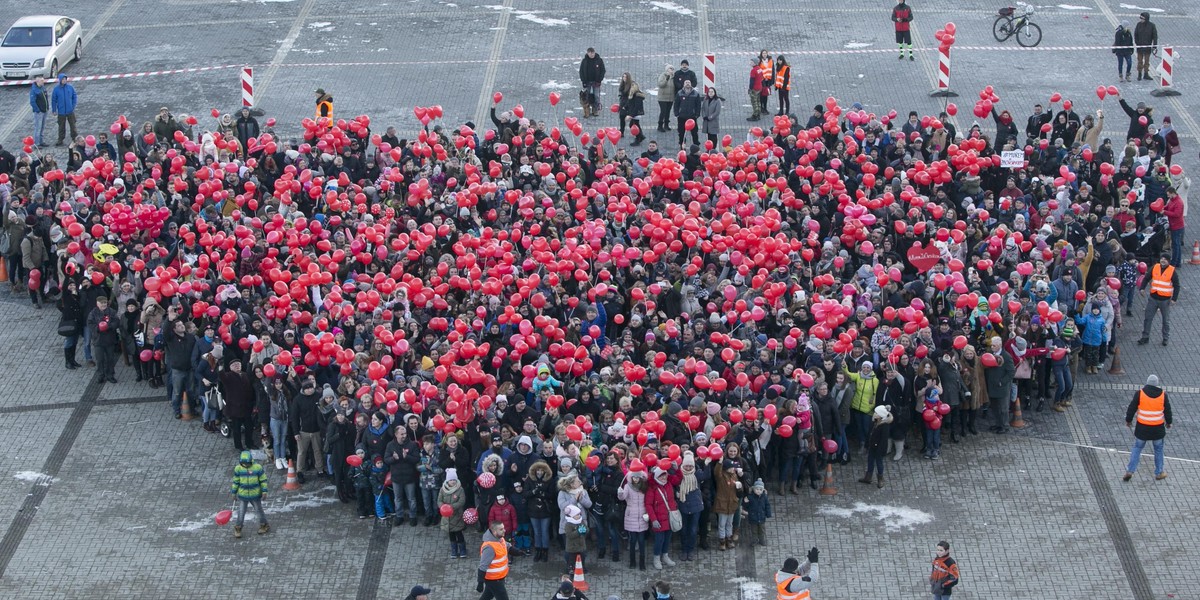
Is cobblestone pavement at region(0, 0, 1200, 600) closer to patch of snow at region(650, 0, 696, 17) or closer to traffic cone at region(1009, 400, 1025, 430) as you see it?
traffic cone at region(1009, 400, 1025, 430)

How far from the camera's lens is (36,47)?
33844mm

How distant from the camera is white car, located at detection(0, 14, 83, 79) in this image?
110 feet

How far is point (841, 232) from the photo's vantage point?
24.4m

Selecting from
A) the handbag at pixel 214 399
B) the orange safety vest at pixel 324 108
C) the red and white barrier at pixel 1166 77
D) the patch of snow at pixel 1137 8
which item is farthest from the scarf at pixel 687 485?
the patch of snow at pixel 1137 8

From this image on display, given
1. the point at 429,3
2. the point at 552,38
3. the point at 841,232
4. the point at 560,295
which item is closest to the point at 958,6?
the point at 552,38

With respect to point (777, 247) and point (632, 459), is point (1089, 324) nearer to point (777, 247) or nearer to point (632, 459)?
point (777, 247)

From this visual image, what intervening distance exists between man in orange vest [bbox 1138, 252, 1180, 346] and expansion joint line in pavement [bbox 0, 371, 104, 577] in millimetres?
14456

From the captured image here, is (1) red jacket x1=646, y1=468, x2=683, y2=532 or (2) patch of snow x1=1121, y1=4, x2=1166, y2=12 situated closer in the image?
(1) red jacket x1=646, y1=468, x2=683, y2=532

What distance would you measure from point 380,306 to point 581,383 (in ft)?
10.2

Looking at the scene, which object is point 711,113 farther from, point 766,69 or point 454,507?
point 454,507

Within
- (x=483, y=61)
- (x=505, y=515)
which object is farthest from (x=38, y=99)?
(x=505, y=515)

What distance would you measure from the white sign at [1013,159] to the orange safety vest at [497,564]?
1169 centimetres

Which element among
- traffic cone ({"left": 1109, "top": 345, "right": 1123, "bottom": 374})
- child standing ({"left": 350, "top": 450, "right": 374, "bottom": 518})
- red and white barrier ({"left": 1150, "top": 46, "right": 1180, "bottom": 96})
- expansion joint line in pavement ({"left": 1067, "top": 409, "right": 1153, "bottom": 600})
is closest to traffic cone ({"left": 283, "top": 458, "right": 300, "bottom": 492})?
child standing ({"left": 350, "top": 450, "right": 374, "bottom": 518})

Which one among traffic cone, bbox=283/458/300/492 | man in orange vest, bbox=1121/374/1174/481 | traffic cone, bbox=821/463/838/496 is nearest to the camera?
man in orange vest, bbox=1121/374/1174/481
